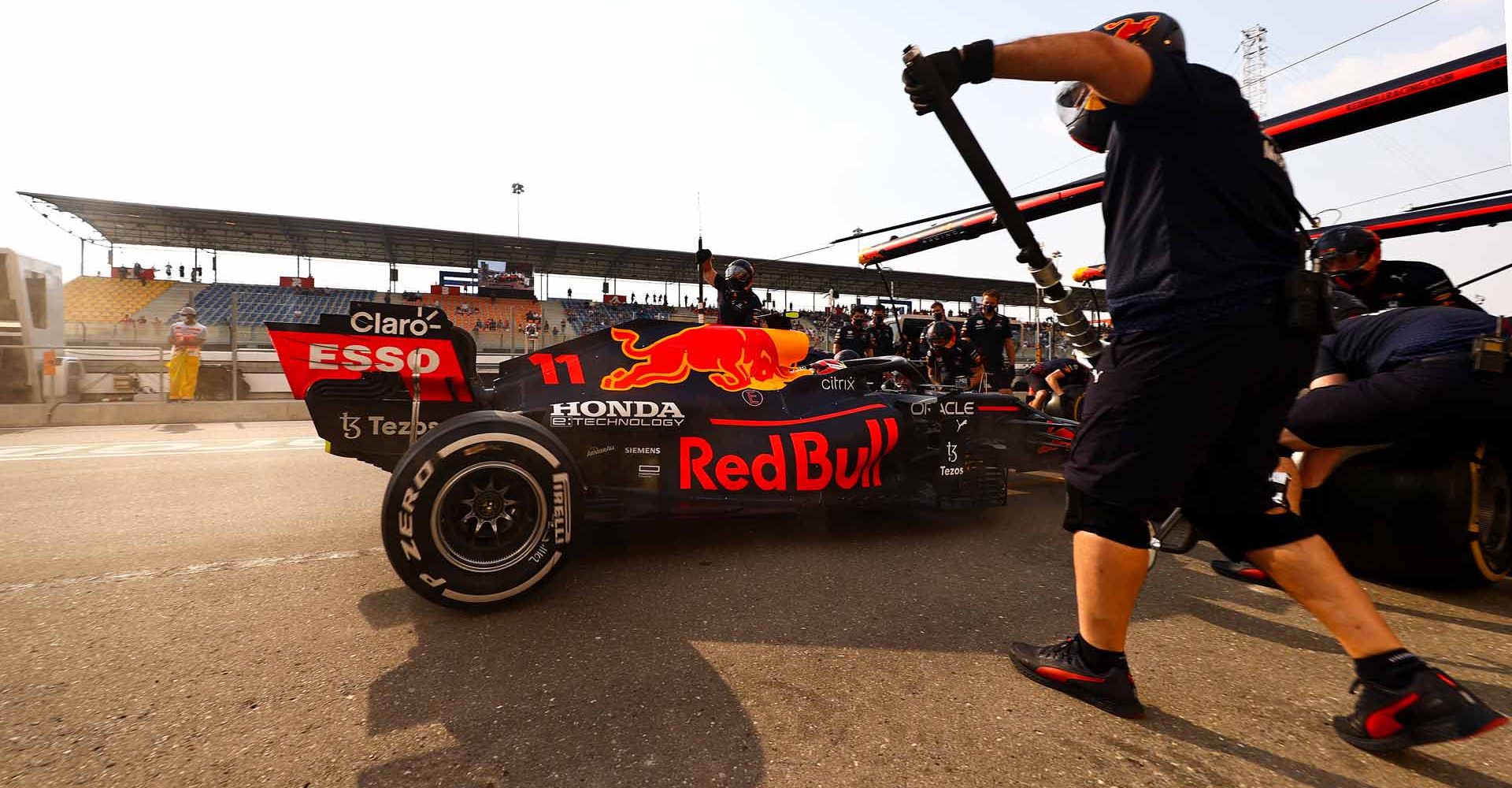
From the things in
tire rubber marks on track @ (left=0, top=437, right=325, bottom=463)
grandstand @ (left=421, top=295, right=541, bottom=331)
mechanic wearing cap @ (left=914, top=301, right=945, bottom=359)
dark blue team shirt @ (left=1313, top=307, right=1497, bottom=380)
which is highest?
grandstand @ (left=421, top=295, right=541, bottom=331)

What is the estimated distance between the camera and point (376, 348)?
263 cm

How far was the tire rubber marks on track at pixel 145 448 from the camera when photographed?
5.62 m

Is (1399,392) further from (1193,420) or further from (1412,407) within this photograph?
(1193,420)

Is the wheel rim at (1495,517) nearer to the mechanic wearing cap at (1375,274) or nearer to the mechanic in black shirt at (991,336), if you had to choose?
the mechanic wearing cap at (1375,274)

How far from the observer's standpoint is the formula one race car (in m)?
2.28

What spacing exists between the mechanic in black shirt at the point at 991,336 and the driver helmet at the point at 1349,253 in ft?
16.6

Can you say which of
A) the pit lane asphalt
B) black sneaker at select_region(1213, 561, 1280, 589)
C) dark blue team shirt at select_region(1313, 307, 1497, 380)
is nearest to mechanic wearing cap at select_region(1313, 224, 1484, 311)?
dark blue team shirt at select_region(1313, 307, 1497, 380)

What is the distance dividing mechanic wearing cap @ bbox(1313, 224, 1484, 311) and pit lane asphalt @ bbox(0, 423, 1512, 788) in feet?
4.68

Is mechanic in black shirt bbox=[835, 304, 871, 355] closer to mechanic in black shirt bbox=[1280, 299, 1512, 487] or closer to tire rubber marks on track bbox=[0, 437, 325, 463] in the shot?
tire rubber marks on track bbox=[0, 437, 325, 463]

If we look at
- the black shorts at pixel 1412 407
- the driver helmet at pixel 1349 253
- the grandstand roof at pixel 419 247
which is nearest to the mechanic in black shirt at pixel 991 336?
the driver helmet at pixel 1349 253

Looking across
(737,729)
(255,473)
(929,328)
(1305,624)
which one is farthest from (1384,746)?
(929,328)

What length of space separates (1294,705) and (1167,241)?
1.27m

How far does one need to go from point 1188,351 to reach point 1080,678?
34.7 inches

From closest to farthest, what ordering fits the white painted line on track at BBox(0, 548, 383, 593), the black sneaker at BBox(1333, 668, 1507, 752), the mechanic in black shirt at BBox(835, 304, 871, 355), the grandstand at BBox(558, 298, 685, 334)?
the black sneaker at BBox(1333, 668, 1507, 752)
the white painted line on track at BBox(0, 548, 383, 593)
the mechanic in black shirt at BBox(835, 304, 871, 355)
the grandstand at BBox(558, 298, 685, 334)
